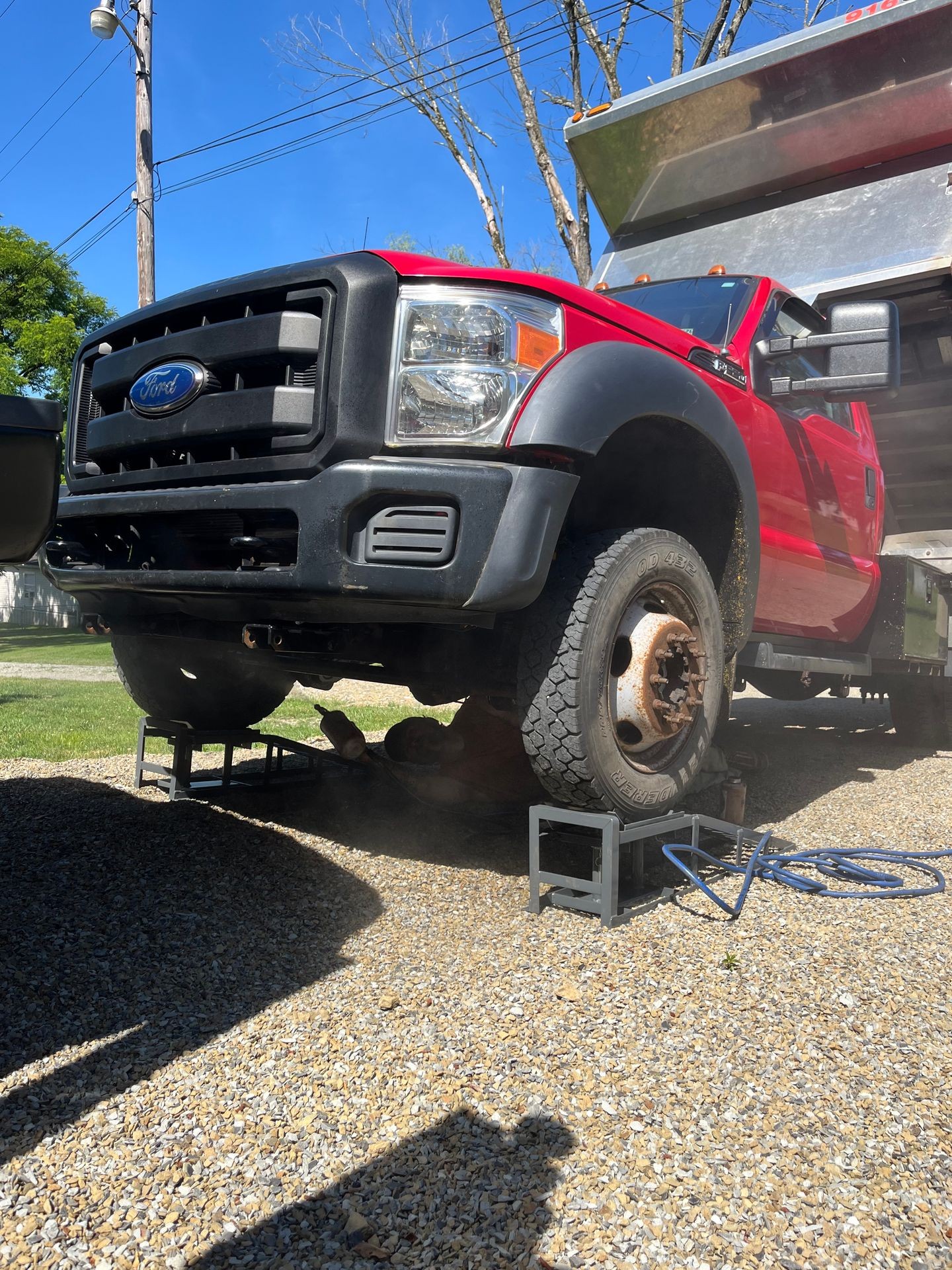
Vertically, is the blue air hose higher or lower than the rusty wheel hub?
lower

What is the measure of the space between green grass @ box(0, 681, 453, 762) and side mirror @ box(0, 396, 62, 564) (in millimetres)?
4382

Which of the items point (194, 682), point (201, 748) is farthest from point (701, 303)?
point (201, 748)

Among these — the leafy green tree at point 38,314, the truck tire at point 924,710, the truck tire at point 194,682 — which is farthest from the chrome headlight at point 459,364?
the leafy green tree at point 38,314

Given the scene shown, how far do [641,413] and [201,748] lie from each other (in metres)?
2.61

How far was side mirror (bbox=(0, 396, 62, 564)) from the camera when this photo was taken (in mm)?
1685

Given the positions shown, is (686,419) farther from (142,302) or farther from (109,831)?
(142,302)

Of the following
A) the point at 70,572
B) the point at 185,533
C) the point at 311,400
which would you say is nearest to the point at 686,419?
the point at 311,400

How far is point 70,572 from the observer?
3.21 metres

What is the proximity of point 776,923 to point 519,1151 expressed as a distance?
1.47 meters

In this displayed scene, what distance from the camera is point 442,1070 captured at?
6.77ft

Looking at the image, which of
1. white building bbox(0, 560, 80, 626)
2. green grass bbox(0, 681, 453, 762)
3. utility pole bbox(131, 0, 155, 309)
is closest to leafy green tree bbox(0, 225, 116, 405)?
white building bbox(0, 560, 80, 626)

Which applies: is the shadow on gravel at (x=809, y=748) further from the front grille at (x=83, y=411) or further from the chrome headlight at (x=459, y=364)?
the front grille at (x=83, y=411)

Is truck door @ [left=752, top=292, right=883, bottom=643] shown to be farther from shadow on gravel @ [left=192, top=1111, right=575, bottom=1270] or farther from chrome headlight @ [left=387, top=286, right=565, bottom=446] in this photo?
shadow on gravel @ [left=192, top=1111, right=575, bottom=1270]

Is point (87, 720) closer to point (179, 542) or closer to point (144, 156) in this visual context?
point (179, 542)
